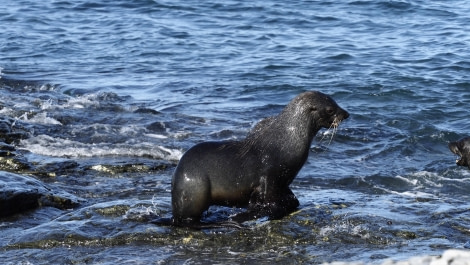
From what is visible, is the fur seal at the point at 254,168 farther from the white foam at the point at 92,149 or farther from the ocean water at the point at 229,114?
the white foam at the point at 92,149

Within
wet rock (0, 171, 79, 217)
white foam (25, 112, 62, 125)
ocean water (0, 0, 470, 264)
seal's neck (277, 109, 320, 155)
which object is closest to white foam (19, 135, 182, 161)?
ocean water (0, 0, 470, 264)

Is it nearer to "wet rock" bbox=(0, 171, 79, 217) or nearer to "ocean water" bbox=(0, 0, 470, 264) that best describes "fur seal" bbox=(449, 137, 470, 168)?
"ocean water" bbox=(0, 0, 470, 264)

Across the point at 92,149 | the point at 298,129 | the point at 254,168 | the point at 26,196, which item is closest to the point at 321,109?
the point at 298,129

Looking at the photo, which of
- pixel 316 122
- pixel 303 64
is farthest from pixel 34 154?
pixel 303 64

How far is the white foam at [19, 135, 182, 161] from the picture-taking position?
11906mm

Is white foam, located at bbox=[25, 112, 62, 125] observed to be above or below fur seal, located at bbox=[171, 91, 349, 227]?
below

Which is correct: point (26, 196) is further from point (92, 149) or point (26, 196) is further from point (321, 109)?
point (321, 109)

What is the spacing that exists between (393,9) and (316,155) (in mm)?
13535

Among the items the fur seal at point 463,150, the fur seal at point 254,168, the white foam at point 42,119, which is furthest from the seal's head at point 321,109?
the white foam at point 42,119

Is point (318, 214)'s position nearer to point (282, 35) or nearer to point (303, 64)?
point (303, 64)

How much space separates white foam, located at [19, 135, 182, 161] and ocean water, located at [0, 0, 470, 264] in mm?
30

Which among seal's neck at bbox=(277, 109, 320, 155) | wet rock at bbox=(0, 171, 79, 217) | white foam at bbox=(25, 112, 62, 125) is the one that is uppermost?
seal's neck at bbox=(277, 109, 320, 155)

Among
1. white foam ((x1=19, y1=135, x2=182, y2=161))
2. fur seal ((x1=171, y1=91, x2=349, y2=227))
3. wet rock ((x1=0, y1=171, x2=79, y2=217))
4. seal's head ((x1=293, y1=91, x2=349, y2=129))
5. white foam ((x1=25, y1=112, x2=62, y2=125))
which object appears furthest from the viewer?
white foam ((x1=25, y1=112, x2=62, y2=125))

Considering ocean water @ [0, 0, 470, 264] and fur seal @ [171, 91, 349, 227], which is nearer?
ocean water @ [0, 0, 470, 264]
